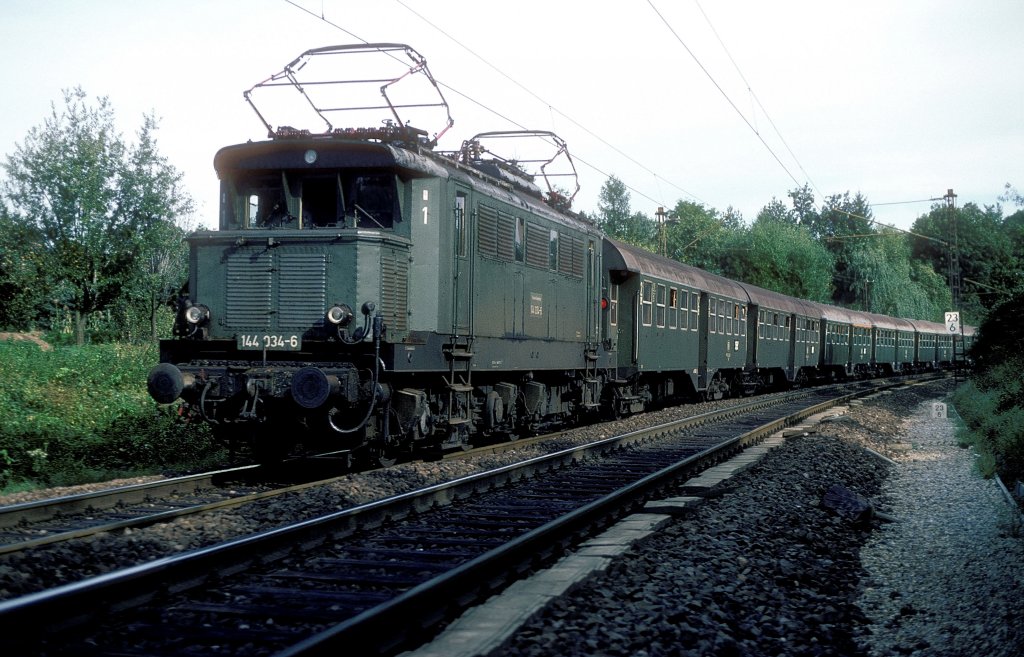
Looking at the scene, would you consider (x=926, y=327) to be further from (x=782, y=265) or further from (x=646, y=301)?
(x=646, y=301)

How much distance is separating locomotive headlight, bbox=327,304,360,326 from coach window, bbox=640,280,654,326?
10.3 metres

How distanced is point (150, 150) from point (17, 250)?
475cm

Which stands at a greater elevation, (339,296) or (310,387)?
(339,296)

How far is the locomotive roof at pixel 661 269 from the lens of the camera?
714 inches

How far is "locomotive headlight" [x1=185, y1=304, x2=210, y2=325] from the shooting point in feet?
33.0

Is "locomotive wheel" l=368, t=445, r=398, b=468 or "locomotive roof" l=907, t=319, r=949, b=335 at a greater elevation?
"locomotive roof" l=907, t=319, r=949, b=335

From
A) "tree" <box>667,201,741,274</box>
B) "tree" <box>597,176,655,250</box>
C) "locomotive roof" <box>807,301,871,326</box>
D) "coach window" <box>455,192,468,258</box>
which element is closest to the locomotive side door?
"coach window" <box>455,192,468,258</box>

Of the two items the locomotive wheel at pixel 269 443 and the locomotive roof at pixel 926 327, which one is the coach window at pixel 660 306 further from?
the locomotive roof at pixel 926 327

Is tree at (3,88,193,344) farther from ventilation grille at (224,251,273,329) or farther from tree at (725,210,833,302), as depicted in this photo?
tree at (725,210,833,302)

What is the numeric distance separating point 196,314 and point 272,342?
939 millimetres

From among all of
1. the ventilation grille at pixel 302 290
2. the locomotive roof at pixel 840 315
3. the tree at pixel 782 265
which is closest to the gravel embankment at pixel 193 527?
the ventilation grille at pixel 302 290

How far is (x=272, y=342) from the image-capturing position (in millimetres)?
9914

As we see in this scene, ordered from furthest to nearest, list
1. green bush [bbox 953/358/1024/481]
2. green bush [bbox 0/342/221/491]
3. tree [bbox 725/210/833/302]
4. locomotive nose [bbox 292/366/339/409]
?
tree [bbox 725/210/833/302] < green bush [bbox 953/358/1024/481] < green bush [bbox 0/342/221/491] < locomotive nose [bbox 292/366/339/409]

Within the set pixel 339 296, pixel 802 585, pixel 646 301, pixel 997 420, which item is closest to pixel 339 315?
pixel 339 296
